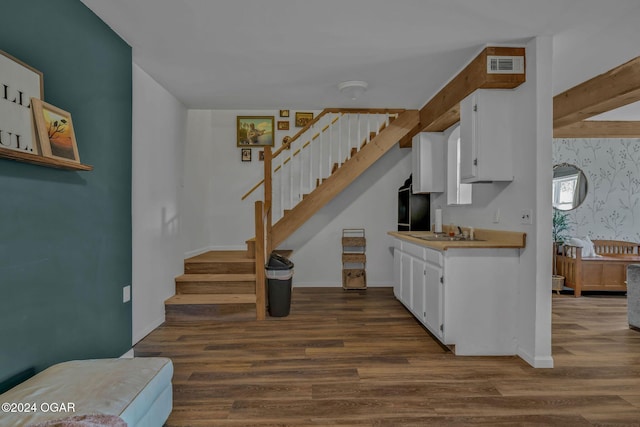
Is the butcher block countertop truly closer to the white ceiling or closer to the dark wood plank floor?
the dark wood plank floor

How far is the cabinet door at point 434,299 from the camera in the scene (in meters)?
2.96

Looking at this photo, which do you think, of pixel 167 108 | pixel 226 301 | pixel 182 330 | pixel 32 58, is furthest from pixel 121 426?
pixel 167 108

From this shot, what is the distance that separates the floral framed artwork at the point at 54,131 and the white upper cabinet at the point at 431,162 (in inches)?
151

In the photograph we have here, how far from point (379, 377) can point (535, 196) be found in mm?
1864

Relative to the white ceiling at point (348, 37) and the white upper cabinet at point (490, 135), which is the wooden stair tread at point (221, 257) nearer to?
the white ceiling at point (348, 37)

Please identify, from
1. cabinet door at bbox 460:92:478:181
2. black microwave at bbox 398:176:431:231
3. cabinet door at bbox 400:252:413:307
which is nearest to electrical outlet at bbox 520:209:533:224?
cabinet door at bbox 460:92:478:181

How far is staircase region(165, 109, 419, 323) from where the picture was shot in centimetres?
383

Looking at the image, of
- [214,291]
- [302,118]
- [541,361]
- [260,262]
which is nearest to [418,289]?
[541,361]

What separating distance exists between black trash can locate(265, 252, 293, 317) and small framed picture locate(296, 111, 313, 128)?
107 inches

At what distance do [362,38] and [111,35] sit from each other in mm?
2017

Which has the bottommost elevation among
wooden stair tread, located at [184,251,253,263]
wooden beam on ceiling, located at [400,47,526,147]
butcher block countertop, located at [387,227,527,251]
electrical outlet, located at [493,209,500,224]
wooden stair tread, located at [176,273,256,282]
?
wooden stair tread, located at [176,273,256,282]

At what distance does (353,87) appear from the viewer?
3740 mm

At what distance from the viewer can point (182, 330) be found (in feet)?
11.5

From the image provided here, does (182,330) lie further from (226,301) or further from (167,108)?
(167,108)
